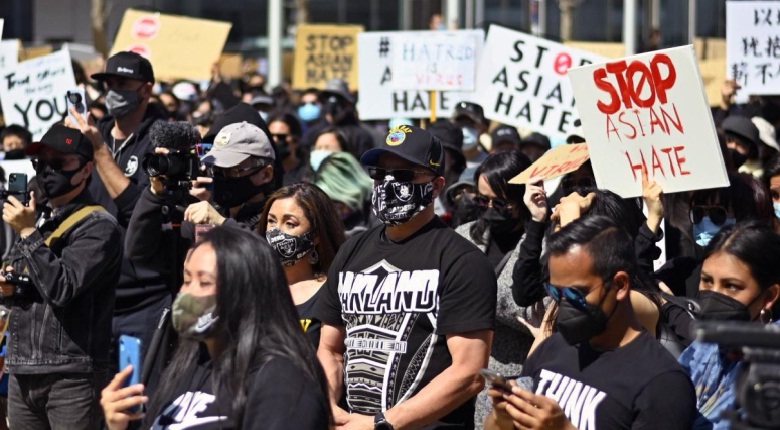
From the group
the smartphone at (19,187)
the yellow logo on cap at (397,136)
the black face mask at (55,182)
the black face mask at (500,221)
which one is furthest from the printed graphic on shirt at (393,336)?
the smartphone at (19,187)

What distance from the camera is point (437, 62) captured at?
10695mm

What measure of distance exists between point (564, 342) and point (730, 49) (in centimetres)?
659

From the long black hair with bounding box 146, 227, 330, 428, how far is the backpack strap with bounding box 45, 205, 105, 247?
2492mm

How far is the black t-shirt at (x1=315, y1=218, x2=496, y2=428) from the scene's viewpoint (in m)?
4.53

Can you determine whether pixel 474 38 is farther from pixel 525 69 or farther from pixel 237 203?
pixel 237 203

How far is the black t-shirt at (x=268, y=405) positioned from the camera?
326cm

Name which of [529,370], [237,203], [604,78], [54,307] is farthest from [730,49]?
[529,370]

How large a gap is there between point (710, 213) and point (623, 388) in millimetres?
2444

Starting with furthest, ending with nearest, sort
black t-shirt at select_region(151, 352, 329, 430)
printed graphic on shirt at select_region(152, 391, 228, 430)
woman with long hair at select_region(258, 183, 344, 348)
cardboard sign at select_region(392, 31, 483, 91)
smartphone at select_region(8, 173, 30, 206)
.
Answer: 1. cardboard sign at select_region(392, 31, 483, 91)
2. smartphone at select_region(8, 173, 30, 206)
3. woman with long hair at select_region(258, 183, 344, 348)
4. printed graphic on shirt at select_region(152, 391, 228, 430)
5. black t-shirt at select_region(151, 352, 329, 430)

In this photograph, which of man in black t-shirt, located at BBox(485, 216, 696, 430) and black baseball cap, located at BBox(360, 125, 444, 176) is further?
black baseball cap, located at BBox(360, 125, 444, 176)

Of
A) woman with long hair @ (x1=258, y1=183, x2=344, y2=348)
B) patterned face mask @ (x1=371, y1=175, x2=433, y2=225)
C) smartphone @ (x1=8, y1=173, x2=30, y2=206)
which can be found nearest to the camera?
patterned face mask @ (x1=371, y1=175, x2=433, y2=225)

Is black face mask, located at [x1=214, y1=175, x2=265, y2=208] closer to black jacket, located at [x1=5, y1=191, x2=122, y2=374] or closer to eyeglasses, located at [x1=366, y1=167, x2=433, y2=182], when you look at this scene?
black jacket, located at [x1=5, y1=191, x2=122, y2=374]

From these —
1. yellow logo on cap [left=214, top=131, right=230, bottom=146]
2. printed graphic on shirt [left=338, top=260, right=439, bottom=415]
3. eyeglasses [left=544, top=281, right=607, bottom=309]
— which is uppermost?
yellow logo on cap [left=214, top=131, right=230, bottom=146]

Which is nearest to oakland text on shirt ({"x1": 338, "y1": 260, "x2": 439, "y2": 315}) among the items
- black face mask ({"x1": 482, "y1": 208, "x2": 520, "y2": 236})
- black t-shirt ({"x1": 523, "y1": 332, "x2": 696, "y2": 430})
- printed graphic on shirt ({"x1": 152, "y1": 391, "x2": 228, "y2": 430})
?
black t-shirt ({"x1": 523, "y1": 332, "x2": 696, "y2": 430})
